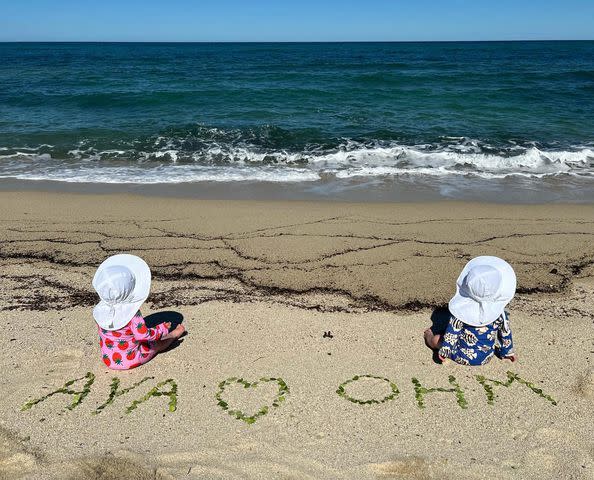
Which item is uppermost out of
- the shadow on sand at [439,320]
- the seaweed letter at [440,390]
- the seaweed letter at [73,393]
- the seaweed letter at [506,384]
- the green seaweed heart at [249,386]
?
the shadow on sand at [439,320]

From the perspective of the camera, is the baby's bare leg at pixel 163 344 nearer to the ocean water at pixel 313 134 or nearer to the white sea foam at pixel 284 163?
the ocean water at pixel 313 134

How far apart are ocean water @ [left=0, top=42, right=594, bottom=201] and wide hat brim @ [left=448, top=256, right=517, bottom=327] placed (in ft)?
14.7

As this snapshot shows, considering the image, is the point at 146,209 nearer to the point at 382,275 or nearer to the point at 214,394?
the point at 382,275

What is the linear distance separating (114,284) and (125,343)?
1.50 feet

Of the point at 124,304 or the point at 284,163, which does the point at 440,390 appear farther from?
the point at 284,163

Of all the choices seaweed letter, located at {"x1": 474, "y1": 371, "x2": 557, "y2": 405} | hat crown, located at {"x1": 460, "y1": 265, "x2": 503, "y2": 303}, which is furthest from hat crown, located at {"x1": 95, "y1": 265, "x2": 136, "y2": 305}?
seaweed letter, located at {"x1": 474, "y1": 371, "x2": 557, "y2": 405}

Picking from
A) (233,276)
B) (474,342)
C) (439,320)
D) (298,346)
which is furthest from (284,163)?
(474,342)

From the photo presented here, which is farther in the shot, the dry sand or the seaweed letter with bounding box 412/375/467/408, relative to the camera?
the seaweed letter with bounding box 412/375/467/408

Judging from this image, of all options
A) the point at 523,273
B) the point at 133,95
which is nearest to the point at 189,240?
the point at 523,273

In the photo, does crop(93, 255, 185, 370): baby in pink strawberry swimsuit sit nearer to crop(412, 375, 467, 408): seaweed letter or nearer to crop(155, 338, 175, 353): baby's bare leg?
crop(155, 338, 175, 353): baby's bare leg

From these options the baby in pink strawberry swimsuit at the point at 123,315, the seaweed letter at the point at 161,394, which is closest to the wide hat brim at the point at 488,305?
Answer: the seaweed letter at the point at 161,394

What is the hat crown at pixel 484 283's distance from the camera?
147 inches

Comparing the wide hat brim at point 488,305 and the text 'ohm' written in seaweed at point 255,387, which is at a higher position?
the wide hat brim at point 488,305

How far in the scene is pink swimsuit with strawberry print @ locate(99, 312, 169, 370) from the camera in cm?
387
